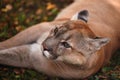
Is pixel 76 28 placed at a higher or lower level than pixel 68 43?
higher

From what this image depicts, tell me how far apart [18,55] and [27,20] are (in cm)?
180

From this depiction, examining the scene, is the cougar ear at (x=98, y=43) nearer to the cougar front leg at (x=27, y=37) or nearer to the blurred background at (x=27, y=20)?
the blurred background at (x=27, y=20)

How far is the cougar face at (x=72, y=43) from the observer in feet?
17.8

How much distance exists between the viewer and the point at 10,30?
7445 mm

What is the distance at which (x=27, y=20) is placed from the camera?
7.89 metres

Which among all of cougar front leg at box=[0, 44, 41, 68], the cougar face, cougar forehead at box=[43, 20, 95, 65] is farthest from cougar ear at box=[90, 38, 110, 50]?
cougar front leg at box=[0, 44, 41, 68]

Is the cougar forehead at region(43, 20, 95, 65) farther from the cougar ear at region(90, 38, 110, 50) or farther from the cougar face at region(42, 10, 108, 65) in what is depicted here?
the cougar ear at region(90, 38, 110, 50)

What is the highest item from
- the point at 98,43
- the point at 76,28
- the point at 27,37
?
the point at 27,37

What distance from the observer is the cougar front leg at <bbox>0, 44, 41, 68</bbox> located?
6199 mm

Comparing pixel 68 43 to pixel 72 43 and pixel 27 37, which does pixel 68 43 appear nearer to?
pixel 72 43

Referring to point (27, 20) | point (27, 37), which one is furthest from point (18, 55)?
point (27, 20)

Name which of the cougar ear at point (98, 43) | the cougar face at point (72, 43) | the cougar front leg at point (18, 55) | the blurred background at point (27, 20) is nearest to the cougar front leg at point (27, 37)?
the cougar front leg at point (18, 55)

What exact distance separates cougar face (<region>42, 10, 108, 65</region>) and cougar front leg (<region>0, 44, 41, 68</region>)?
0.77 meters

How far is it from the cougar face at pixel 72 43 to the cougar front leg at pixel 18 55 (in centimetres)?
77
